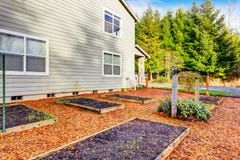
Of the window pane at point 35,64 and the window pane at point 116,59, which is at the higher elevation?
the window pane at point 116,59

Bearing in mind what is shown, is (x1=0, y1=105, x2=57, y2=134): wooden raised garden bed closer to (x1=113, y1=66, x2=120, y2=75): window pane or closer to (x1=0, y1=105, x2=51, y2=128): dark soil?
(x1=0, y1=105, x2=51, y2=128): dark soil

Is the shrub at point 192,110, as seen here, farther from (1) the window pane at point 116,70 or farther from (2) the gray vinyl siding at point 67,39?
(1) the window pane at point 116,70

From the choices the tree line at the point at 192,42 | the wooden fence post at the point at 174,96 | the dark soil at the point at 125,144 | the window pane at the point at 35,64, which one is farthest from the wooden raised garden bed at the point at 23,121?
the tree line at the point at 192,42

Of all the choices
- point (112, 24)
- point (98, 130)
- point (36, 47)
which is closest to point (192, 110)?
point (98, 130)

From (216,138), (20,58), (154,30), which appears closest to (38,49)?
(20,58)

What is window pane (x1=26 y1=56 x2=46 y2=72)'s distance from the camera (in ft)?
22.2

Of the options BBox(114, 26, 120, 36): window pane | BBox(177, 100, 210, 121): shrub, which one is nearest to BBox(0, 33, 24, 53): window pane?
BBox(177, 100, 210, 121): shrub

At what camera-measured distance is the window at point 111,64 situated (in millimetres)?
10695

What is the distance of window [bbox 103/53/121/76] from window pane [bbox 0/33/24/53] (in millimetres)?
4912

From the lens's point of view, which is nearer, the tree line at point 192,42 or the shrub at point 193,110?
the shrub at point 193,110

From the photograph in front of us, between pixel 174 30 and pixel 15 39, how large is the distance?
85.6 ft

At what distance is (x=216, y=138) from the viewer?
12.3ft

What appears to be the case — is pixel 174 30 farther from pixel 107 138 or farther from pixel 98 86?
pixel 107 138

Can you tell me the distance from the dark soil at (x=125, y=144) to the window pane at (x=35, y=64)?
183 inches
